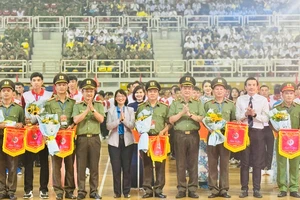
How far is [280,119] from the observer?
8602 mm

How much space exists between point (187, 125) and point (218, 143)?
0.49 meters

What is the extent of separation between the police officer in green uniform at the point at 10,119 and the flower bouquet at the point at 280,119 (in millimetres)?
3488

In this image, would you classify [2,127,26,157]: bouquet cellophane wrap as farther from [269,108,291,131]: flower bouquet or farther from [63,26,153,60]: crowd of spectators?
[63,26,153,60]: crowd of spectators

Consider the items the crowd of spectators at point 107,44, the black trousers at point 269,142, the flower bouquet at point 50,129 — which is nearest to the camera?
the flower bouquet at point 50,129

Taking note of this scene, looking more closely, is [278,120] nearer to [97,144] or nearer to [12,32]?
[97,144]

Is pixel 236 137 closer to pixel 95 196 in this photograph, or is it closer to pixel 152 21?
pixel 95 196

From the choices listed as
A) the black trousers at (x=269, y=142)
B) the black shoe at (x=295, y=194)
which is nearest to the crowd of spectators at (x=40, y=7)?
the black trousers at (x=269, y=142)

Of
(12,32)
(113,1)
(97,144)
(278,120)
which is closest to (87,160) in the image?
(97,144)

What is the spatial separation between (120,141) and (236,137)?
63.1 inches

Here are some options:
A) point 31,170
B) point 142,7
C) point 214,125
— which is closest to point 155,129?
point 214,125

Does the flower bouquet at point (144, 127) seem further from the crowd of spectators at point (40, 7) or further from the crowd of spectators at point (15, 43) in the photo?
the crowd of spectators at point (40, 7)

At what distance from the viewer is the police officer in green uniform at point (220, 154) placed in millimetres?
8594

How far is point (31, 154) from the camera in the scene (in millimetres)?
8578

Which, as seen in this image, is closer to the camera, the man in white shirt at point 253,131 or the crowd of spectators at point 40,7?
the man in white shirt at point 253,131
